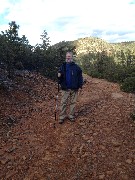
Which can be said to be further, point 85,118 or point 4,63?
point 4,63

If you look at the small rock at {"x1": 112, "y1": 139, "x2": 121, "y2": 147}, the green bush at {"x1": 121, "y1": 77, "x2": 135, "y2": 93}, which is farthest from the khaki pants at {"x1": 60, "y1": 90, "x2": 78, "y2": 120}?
the green bush at {"x1": 121, "y1": 77, "x2": 135, "y2": 93}

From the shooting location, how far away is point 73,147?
28.2 ft

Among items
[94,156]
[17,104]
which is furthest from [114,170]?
[17,104]

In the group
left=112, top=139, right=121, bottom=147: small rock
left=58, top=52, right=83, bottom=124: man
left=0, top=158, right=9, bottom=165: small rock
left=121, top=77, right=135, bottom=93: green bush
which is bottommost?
left=0, top=158, right=9, bottom=165: small rock

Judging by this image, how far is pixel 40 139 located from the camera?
9148 mm

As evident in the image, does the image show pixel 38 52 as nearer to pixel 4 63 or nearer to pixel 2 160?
pixel 4 63

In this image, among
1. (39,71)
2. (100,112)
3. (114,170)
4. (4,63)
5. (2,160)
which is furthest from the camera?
(39,71)

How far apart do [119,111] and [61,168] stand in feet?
14.2

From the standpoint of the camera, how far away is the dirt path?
24.6ft

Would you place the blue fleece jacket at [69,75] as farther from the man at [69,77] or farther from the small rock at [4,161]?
the small rock at [4,161]

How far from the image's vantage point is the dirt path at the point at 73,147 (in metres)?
7.49

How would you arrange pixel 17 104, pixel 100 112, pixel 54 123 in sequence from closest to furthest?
pixel 54 123 → pixel 100 112 → pixel 17 104

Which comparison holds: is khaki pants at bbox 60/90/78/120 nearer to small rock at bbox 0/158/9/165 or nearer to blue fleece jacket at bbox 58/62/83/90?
blue fleece jacket at bbox 58/62/83/90

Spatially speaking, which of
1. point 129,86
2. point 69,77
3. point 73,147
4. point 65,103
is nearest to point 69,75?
point 69,77
